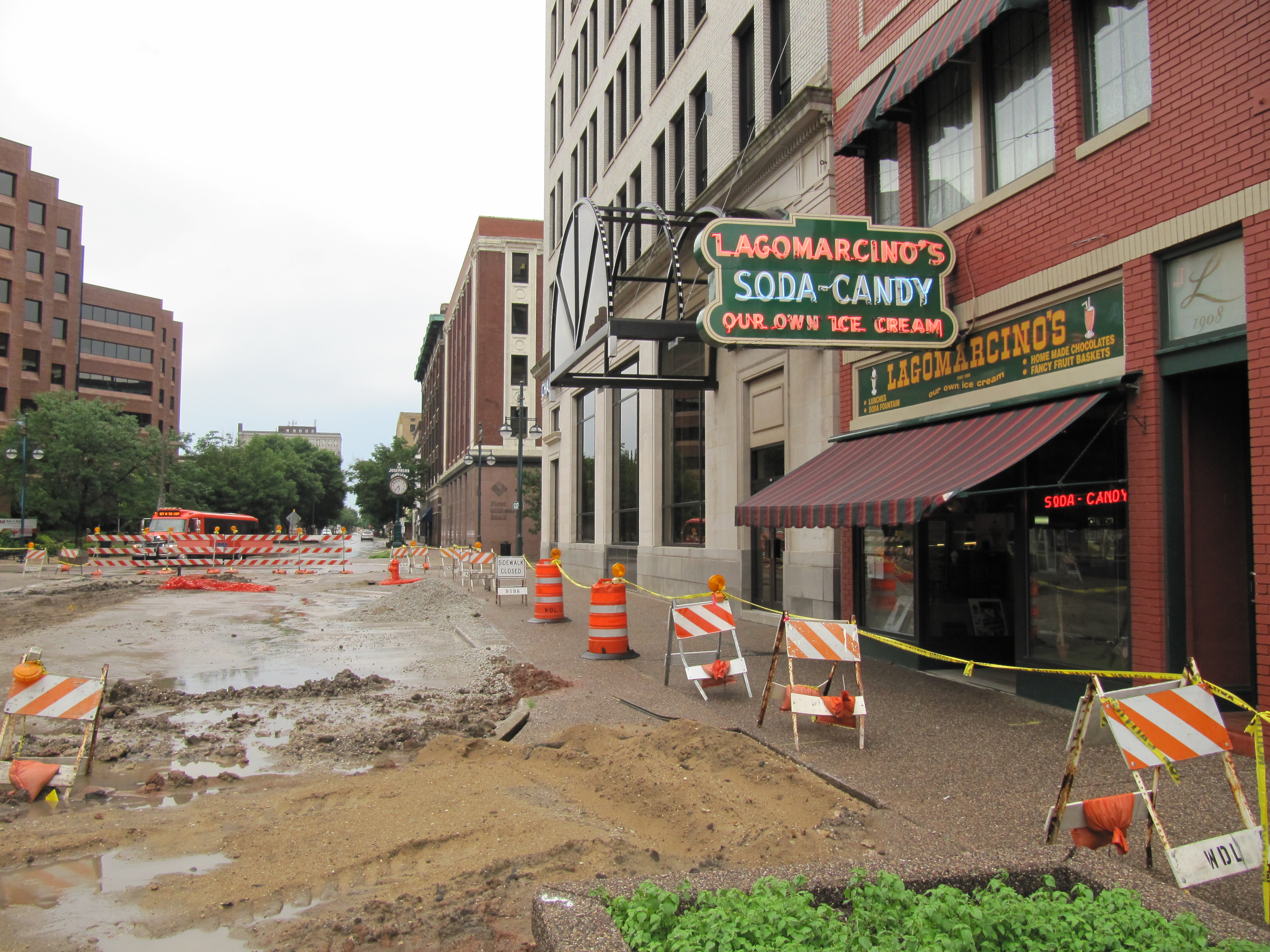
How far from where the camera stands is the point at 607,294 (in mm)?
15492

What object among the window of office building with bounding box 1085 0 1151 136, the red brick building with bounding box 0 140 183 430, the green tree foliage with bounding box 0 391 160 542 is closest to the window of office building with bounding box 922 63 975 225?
the window of office building with bounding box 1085 0 1151 136

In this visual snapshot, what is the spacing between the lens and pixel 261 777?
6461 mm

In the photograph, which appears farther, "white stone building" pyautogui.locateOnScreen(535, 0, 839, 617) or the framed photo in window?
A: "white stone building" pyautogui.locateOnScreen(535, 0, 839, 617)

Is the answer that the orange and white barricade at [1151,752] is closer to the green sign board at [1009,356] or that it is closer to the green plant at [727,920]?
the green plant at [727,920]

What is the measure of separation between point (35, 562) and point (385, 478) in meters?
56.6

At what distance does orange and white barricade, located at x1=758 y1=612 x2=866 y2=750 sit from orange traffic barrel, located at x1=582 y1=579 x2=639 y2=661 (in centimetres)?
431

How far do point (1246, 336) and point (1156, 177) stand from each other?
1.75 meters

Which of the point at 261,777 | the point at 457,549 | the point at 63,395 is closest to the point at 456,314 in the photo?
the point at 63,395

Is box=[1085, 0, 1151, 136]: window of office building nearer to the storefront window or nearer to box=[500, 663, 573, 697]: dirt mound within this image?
the storefront window

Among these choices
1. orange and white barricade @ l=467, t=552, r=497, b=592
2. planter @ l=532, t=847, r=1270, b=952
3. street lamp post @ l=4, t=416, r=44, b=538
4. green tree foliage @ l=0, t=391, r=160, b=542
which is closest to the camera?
planter @ l=532, t=847, r=1270, b=952

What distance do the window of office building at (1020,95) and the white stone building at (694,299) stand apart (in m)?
3.54

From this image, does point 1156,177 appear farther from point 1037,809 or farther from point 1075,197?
Answer: point 1037,809

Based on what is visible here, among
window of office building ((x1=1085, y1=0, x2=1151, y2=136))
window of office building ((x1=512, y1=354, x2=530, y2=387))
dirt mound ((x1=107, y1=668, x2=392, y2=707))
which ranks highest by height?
window of office building ((x1=512, y1=354, x2=530, y2=387))

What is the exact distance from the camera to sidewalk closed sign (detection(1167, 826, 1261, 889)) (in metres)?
3.79
